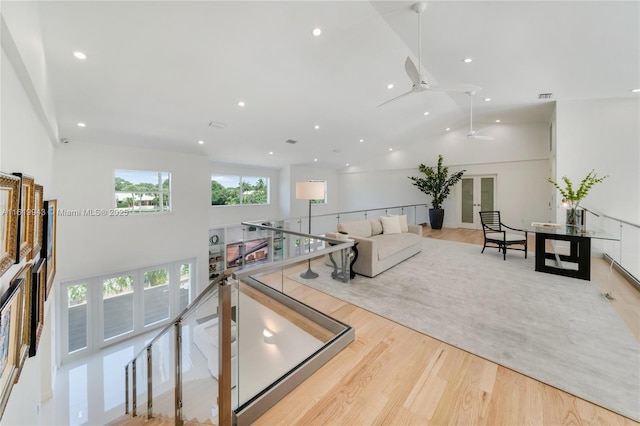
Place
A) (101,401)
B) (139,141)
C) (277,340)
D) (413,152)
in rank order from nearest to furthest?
(277,340), (101,401), (139,141), (413,152)

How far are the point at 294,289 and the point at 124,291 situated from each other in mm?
5801

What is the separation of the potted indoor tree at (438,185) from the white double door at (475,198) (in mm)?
452

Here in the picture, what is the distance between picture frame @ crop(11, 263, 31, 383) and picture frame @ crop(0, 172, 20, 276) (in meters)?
0.22

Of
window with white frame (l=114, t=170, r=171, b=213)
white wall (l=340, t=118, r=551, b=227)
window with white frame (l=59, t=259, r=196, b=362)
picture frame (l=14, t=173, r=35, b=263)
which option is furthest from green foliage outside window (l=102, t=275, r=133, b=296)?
white wall (l=340, t=118, r=551, b=227)

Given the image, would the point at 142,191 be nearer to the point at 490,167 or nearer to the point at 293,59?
the point at 293,59

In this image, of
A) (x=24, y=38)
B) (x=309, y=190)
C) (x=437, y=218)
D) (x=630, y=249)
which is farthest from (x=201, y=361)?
(x=437, y=218)

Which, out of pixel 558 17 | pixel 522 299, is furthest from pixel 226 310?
pixel 558 17

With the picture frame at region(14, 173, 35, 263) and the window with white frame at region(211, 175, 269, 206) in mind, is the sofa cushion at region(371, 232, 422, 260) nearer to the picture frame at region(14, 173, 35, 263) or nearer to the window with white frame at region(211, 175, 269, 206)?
the picture frame at region(14, 173, 35, 263)

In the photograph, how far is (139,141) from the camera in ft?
18.4

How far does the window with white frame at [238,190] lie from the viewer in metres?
8.47

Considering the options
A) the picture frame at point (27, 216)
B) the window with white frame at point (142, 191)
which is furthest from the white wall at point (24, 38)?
the window with white frame at point (142, 191)

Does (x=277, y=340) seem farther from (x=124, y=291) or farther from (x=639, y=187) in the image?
(x=639, y=187)

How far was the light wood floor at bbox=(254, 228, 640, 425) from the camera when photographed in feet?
5.17

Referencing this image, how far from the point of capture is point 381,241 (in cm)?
467
